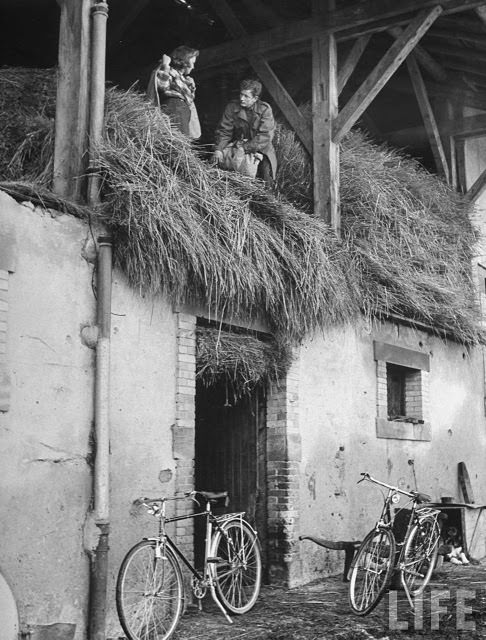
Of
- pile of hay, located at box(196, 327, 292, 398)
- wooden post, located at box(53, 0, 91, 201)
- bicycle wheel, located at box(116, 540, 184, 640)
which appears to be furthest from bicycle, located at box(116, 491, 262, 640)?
wooden post, located at box(53, 0, 91, 201)

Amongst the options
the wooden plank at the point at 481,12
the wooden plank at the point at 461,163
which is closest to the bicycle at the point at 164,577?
the wooden plank at the point at 481,12

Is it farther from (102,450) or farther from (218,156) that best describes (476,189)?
(102,450)

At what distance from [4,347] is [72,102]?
83.7 inches

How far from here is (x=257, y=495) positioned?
8070 millimetres

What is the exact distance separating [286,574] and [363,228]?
3.74m

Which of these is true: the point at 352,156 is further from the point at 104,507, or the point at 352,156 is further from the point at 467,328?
the point at 104,507

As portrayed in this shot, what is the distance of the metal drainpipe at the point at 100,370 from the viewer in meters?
5.72

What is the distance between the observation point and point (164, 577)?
5.92m

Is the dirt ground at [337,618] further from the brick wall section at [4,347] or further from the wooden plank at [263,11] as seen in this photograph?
the wooden plank at [263,11]

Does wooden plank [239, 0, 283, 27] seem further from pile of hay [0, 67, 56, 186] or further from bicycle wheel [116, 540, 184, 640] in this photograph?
bicycle wheel [116, 540, 184, 640]

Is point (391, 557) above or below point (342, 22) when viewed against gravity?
below

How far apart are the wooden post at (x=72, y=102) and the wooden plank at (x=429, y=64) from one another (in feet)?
19.1

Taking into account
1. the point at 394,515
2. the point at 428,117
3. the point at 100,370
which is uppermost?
the point at 428,117

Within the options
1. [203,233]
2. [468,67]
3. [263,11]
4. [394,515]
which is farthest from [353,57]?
[394,515]
